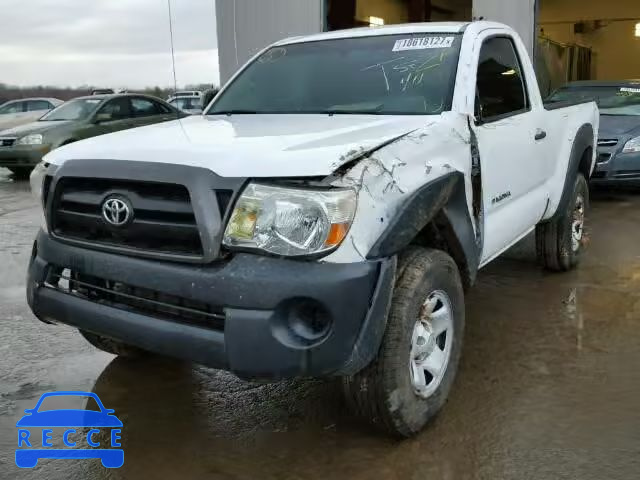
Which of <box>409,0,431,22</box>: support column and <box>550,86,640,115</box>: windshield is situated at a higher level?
<box>409,0,431,22</box>: support column

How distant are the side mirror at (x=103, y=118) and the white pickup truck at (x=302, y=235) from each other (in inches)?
349

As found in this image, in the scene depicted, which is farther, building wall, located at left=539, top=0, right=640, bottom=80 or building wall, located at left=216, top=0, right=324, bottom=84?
building wall, located at left=539, top=0, right=640, bottom=80

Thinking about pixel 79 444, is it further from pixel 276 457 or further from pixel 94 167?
pixel 94 167

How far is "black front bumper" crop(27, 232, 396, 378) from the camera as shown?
2.35m

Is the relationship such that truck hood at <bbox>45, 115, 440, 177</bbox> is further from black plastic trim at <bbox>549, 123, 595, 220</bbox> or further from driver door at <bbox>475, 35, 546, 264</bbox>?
black plastic trim at <bbox>549, 123, 595, 220</bbox>

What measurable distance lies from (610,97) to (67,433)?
30.6 feet

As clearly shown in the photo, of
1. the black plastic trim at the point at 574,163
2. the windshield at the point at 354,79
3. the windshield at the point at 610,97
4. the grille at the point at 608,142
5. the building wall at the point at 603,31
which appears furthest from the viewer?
the building wall at the point at 603,31

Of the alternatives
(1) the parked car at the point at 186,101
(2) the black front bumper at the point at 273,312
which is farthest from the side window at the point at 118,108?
(1) the parked car at the point at 186,101

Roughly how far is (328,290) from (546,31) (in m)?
20.9

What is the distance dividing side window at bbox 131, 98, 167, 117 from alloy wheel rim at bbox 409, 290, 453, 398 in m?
10.5

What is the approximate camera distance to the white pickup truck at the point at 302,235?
2395 mm

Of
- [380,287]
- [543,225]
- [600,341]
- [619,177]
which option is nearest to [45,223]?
[380,287]

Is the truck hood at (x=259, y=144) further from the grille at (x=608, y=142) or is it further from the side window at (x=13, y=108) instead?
the side window at (x=13, y=108)

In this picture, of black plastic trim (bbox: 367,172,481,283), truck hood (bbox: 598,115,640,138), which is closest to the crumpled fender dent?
black plastic trim (bbox: 367,172,481,283)
